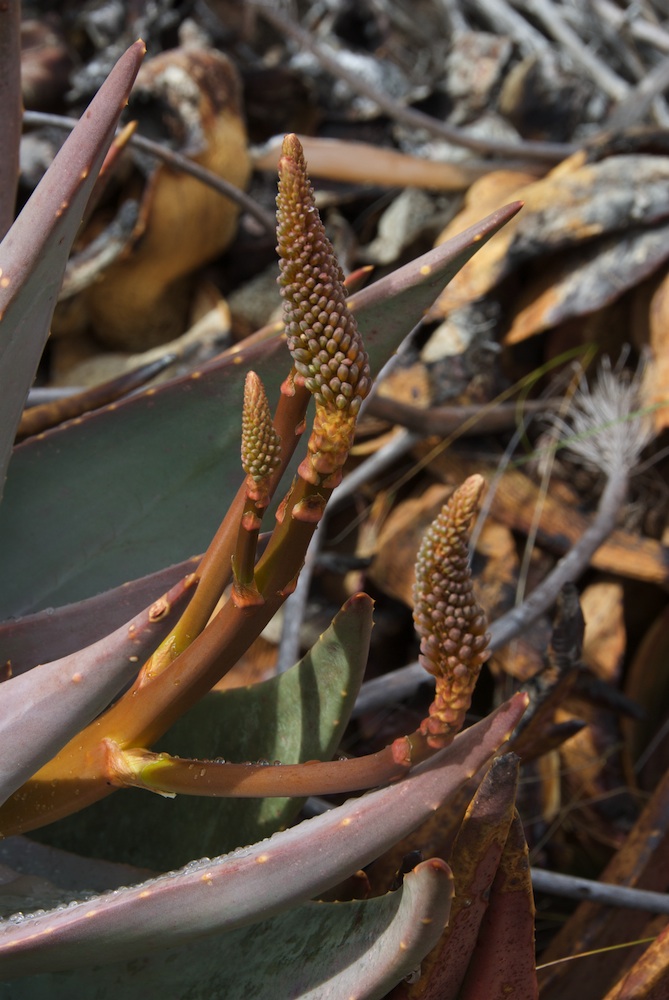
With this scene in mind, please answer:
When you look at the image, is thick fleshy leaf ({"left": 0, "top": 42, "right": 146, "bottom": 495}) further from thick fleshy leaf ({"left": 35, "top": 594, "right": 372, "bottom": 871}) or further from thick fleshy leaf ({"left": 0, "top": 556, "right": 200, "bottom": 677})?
thick fleshy leaf ({"left": 35, "top": 594, "right": 372, "bottom": 871})

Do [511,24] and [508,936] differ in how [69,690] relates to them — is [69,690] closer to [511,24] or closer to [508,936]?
[508,936]

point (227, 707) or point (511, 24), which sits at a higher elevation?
point (511, 24)

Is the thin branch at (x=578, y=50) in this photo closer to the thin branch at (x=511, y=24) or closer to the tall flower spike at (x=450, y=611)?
the thin branch at (x=511, y=24)

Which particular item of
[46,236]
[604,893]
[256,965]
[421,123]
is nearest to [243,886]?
[256,965]

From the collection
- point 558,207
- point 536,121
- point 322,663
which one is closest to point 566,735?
point 322,663

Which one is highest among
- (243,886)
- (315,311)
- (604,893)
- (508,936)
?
(315,311)

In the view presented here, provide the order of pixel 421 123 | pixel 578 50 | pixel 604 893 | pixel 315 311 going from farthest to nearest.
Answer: pixel 578 50 < pixel 421 123 < pixel 604 893 < pixel 315 311

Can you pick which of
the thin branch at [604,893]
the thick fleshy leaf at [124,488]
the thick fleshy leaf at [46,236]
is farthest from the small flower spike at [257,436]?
the thin branch at [604,893]
